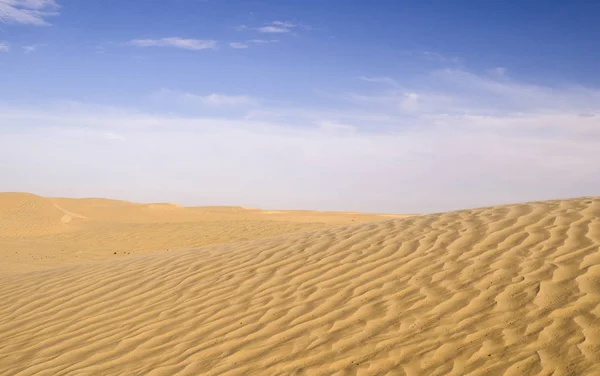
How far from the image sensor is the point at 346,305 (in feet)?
18.4

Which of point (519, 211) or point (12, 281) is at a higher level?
point (519, 211)

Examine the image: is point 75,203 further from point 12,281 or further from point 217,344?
point 217,344

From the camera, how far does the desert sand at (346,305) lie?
4453 mm

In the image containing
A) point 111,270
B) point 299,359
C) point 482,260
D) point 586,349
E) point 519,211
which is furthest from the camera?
point 111,270

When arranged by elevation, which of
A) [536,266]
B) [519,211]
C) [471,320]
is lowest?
[471,320]

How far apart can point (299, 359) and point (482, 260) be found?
2.55 metres

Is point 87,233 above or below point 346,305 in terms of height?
below

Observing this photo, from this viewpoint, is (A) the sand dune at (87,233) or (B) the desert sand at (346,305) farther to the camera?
(A) the sand dune at (87,233)

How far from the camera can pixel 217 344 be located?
17.1 feet

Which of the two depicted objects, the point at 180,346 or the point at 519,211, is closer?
the point at 180,346

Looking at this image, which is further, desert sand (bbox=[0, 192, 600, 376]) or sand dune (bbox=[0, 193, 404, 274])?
sand dune (bbox=[0, 193, 404, 274])

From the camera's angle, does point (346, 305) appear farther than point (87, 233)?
No

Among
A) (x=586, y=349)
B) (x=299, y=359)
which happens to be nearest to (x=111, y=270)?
(x=299, y=359)

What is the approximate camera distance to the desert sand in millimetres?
4453
